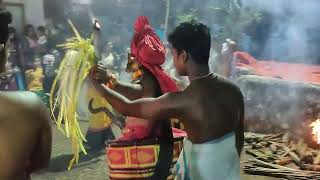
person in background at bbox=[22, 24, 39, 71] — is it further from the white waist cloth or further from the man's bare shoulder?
the man's bare shoulder

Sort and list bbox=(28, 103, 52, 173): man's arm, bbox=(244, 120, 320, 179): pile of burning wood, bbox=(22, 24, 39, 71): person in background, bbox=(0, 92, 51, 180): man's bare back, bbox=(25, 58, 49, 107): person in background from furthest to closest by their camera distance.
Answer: bbox=(22, 24, 39, 71): person in background, bbox=(25, 58, 49, 107): person in background, bbox=(244, 120, 320, 179): pile of burning wood, bbox=(28, 103, 52, 173): man's arm, bbox=(0, 92, 51, 180): man's bare back

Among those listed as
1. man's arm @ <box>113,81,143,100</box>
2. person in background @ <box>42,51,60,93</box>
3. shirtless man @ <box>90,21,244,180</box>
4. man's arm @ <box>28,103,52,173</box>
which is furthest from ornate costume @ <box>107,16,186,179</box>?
person in background @ <box>42,51,60,93</box>

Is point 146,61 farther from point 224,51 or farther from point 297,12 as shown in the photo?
point 297,12

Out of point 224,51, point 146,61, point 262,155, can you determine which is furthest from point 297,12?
point 146,61

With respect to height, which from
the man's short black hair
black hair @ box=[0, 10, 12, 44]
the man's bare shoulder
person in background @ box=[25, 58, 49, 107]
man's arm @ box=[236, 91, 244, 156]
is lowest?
person in background @ box=[25, 58, 49, 107]

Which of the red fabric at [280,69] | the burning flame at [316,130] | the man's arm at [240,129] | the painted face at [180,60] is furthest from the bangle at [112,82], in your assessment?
the red fabric at [280,69]

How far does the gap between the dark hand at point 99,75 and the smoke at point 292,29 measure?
29.0 feet

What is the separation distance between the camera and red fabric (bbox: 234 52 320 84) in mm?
10344

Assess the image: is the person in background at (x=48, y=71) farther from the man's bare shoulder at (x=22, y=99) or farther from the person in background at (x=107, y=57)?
the man's bare shoulder at (x=22, y=99)

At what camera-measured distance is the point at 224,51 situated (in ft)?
34.2

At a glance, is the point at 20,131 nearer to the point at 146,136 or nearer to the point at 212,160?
the point at 212,160

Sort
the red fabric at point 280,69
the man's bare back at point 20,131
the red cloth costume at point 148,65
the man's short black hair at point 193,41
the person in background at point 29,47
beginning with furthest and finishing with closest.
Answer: the person in background at point 29,47
the red fabric at point 280,69
the red cloth costume at point 148,65
the man's short black hair at point 193,41
the man's bare back at point 20,131

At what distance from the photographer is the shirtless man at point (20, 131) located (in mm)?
1915

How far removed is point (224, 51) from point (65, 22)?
5.68m
